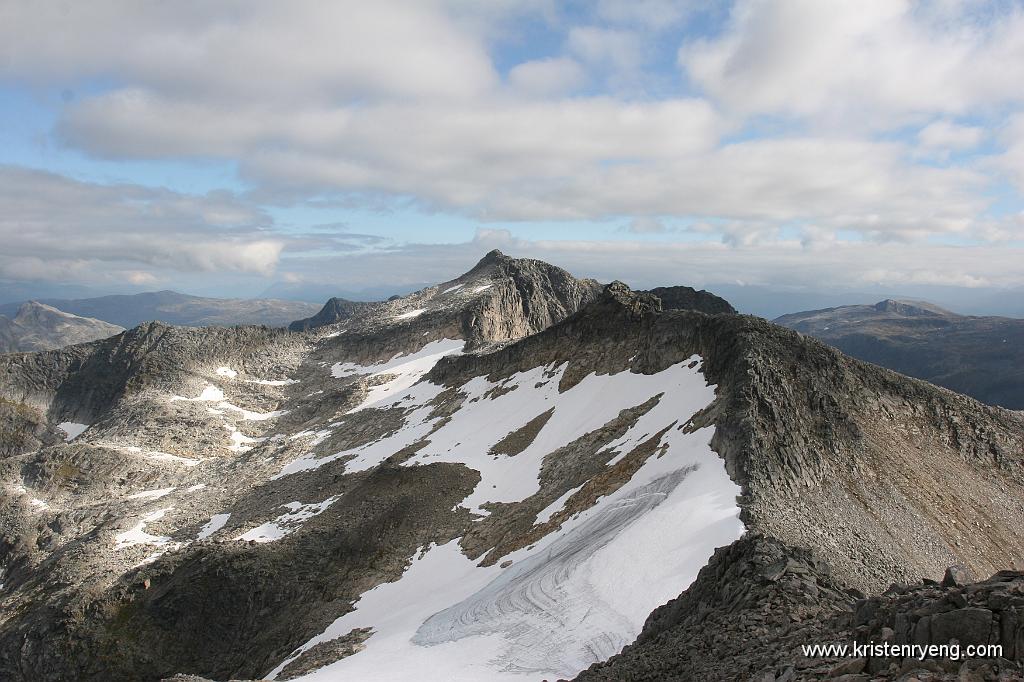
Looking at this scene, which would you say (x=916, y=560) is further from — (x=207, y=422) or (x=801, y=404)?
(x=207, y=422)

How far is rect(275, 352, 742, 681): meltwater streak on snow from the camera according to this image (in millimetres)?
21891

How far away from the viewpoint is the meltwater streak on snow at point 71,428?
376ft

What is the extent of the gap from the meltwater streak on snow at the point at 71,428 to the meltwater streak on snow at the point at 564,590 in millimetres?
108732

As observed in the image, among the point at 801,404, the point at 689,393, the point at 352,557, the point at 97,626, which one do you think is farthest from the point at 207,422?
the point at 801,404

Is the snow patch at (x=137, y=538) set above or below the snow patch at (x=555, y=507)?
below

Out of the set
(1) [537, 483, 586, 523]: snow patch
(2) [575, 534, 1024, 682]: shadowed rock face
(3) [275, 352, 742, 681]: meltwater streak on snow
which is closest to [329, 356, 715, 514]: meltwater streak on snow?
(1) [537, 483, 586, 523]: snow patch

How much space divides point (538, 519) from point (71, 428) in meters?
122

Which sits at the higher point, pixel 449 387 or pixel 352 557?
pixel 449 387

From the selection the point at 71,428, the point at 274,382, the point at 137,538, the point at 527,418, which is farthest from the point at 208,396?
the point at 527,418

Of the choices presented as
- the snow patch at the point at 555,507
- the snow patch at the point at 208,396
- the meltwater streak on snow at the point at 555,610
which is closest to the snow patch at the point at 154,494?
the snow patch at the point at 208,396

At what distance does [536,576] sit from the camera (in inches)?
1093

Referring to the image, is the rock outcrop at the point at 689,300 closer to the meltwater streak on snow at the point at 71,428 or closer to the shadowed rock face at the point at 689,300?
the shadowed rock face at the point at 689,300

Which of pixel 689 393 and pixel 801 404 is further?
pixel 689 393

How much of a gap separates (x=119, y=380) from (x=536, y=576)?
120701mm
